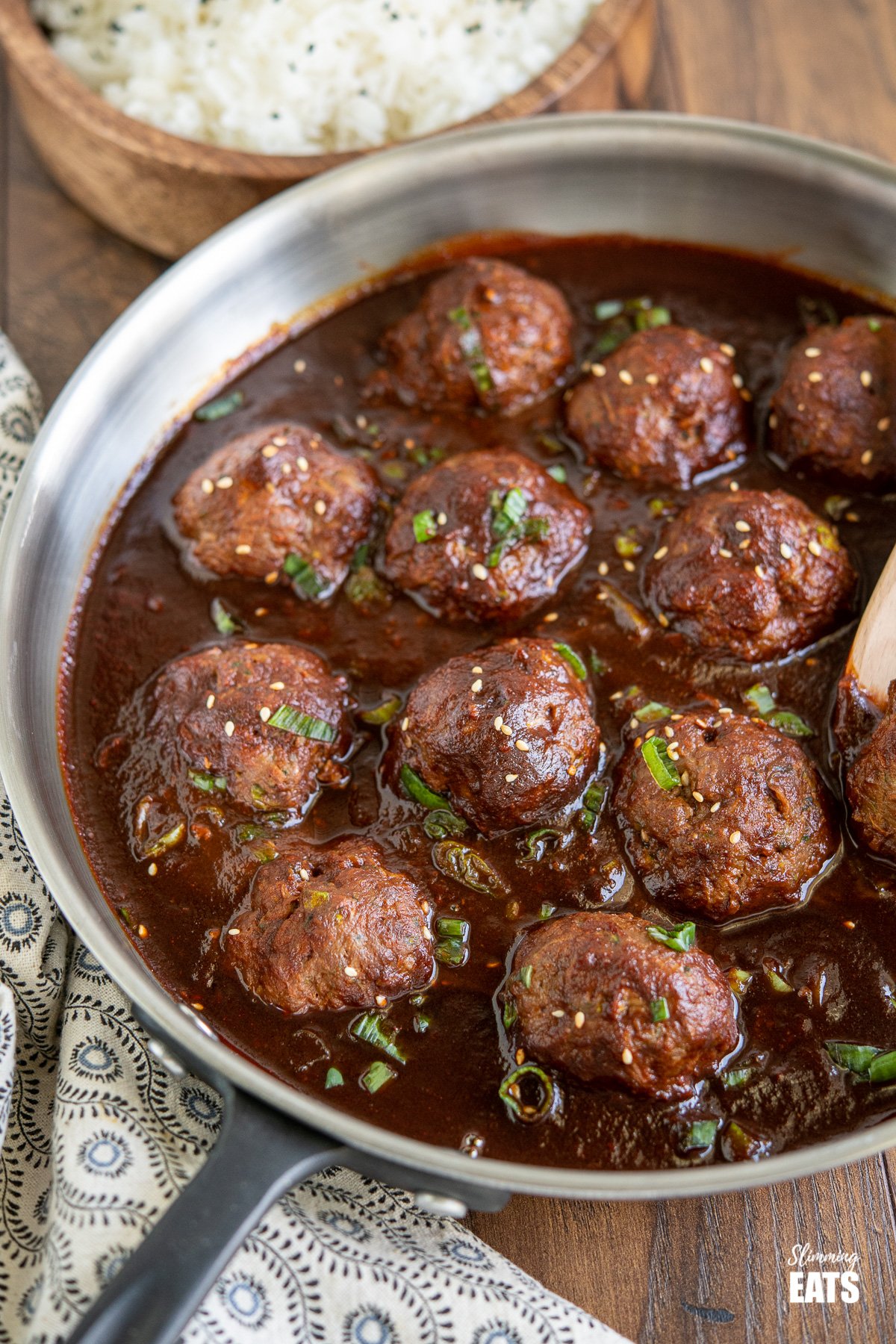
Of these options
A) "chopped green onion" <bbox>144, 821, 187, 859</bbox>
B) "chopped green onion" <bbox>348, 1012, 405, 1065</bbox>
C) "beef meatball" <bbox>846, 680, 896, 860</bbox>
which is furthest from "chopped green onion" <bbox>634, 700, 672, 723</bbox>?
"chopped green onion" <bbox>144, 821, 187, 859</bbox>

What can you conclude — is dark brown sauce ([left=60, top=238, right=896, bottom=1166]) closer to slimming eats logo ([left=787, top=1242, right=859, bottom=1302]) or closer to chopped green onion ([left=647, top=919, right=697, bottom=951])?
chopped green onion ([left=647, top=919, right=697, bottom=951])

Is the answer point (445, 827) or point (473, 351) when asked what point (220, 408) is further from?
point (445, 827)

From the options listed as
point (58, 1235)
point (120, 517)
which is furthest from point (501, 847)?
point (120, 517)

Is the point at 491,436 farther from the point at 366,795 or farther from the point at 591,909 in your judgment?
the point at 591,909

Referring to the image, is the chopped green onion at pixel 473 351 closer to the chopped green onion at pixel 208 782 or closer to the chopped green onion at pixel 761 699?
the chopped green onion at pixel 761 699

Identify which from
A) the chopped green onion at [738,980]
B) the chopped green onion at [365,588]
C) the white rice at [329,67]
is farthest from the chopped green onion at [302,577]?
the white rice at [329,67]

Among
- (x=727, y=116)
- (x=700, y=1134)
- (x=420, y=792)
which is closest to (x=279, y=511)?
(x=420, y=792)
